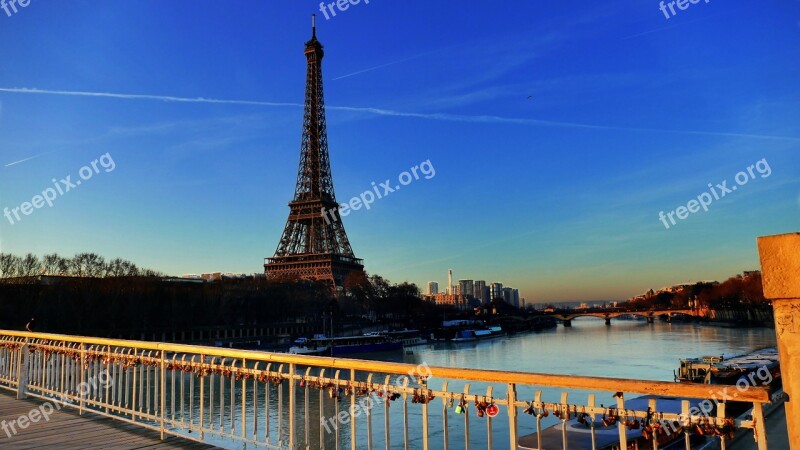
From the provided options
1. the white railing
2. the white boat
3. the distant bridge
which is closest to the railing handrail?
the white railing

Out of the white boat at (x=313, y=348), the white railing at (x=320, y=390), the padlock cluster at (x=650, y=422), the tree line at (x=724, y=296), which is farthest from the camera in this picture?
the tree line at (x=724, y=296)

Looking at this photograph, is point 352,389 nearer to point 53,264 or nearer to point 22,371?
point 22,371

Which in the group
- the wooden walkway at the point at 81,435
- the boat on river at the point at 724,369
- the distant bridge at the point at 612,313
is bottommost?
the distant bridge at the point at 612,313

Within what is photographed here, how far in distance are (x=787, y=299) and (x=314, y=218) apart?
86.0 meters

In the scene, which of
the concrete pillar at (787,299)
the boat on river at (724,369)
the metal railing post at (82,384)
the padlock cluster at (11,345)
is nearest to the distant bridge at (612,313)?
the boat on river at (724,369)

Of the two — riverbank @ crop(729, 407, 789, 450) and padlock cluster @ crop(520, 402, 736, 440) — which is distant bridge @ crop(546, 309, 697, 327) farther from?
padlock cluster @ crop(520, 402, 736, 440)

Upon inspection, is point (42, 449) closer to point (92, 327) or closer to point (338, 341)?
point (338, 341)

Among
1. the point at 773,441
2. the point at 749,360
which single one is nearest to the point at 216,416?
the point at 773,441

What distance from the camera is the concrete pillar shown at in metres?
2.67

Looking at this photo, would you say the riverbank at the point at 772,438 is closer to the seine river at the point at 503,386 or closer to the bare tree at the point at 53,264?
the seine river at the point at 503,386

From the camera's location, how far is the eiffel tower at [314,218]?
8812cm

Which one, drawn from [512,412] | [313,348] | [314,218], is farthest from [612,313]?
[512,412]

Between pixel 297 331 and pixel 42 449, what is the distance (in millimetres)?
81799

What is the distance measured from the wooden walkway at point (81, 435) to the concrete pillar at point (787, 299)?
16.2 feet
